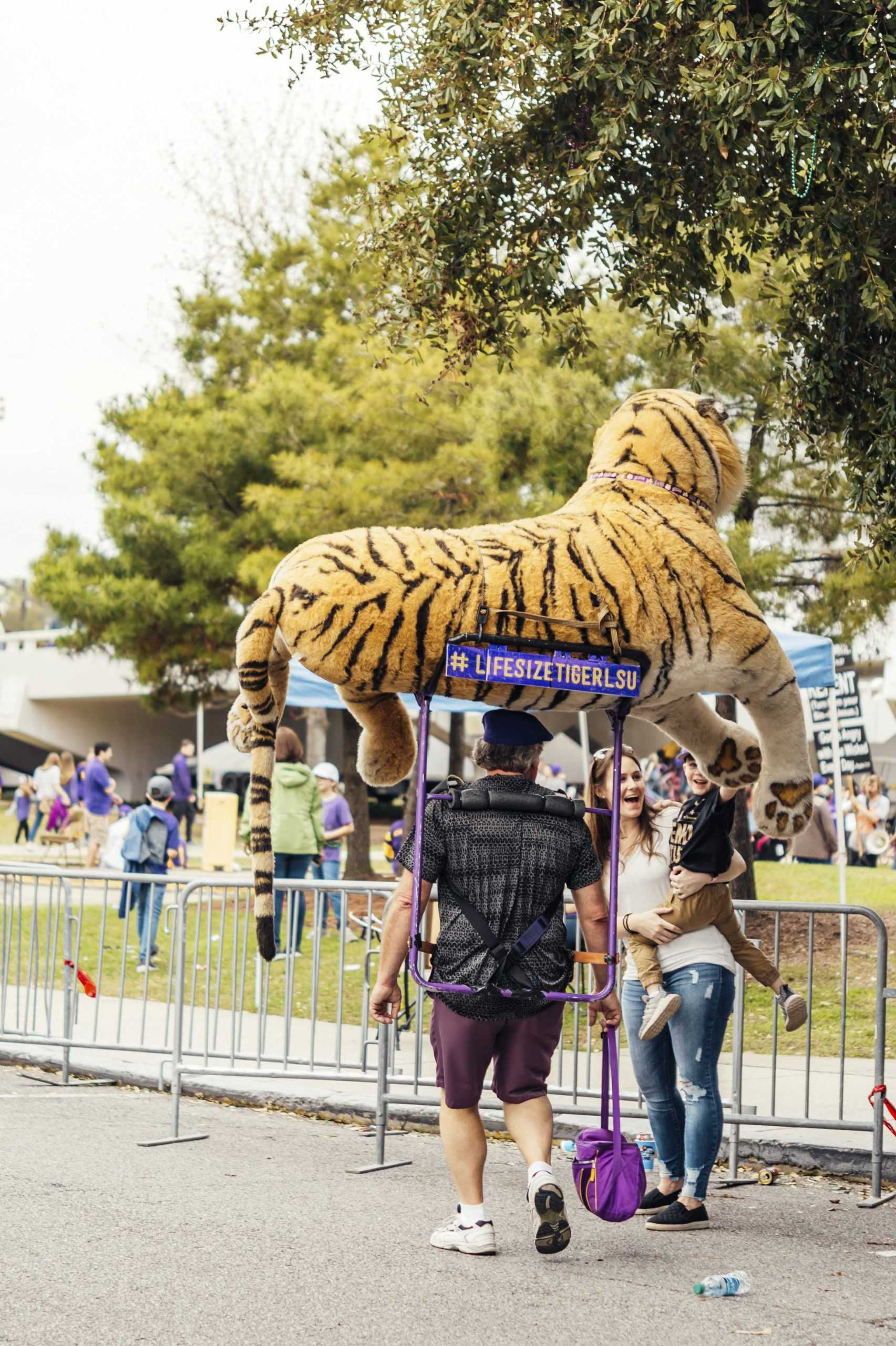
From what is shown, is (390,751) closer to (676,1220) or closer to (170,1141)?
(676,1220)

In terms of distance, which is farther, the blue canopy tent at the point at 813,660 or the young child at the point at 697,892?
the blue canopy tent at the point at 813,660

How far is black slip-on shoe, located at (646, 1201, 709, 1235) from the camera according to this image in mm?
6074

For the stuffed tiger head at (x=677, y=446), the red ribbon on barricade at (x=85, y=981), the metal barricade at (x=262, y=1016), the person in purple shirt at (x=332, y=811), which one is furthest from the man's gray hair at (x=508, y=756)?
the person in purple shirt at (x=332, y=811)

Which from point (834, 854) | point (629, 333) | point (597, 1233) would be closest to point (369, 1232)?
point (597, 1233)

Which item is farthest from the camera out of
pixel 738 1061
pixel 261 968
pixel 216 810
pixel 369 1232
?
pixel 216 810

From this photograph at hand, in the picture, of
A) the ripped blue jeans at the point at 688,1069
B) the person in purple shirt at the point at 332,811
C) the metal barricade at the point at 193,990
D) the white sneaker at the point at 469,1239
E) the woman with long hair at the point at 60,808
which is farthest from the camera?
the woman with long hair at the point at 60,808

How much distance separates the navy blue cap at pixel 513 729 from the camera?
18.0 ft

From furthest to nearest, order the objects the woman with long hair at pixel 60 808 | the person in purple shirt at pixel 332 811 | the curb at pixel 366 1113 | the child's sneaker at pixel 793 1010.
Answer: the woman with long hair at pixel 60 808 < the person in purple shirt at pixel 332 811 < the curb at pixel 366 1113 < the child's sneaker at pixel 793 1010

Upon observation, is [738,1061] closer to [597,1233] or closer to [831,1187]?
[831,1187]

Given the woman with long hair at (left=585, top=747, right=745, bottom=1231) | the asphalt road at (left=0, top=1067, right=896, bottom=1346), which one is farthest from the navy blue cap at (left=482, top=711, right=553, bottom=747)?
the asphalt road at (left=0, top=1067, right=896, bottom=1346)

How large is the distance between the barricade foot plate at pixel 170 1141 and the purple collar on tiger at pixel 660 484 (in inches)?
169

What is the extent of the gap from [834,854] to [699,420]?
19615mm

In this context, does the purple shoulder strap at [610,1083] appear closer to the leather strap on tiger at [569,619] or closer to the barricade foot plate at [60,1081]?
the leather strap on tiger at [569,619]

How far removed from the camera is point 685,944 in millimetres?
6199
